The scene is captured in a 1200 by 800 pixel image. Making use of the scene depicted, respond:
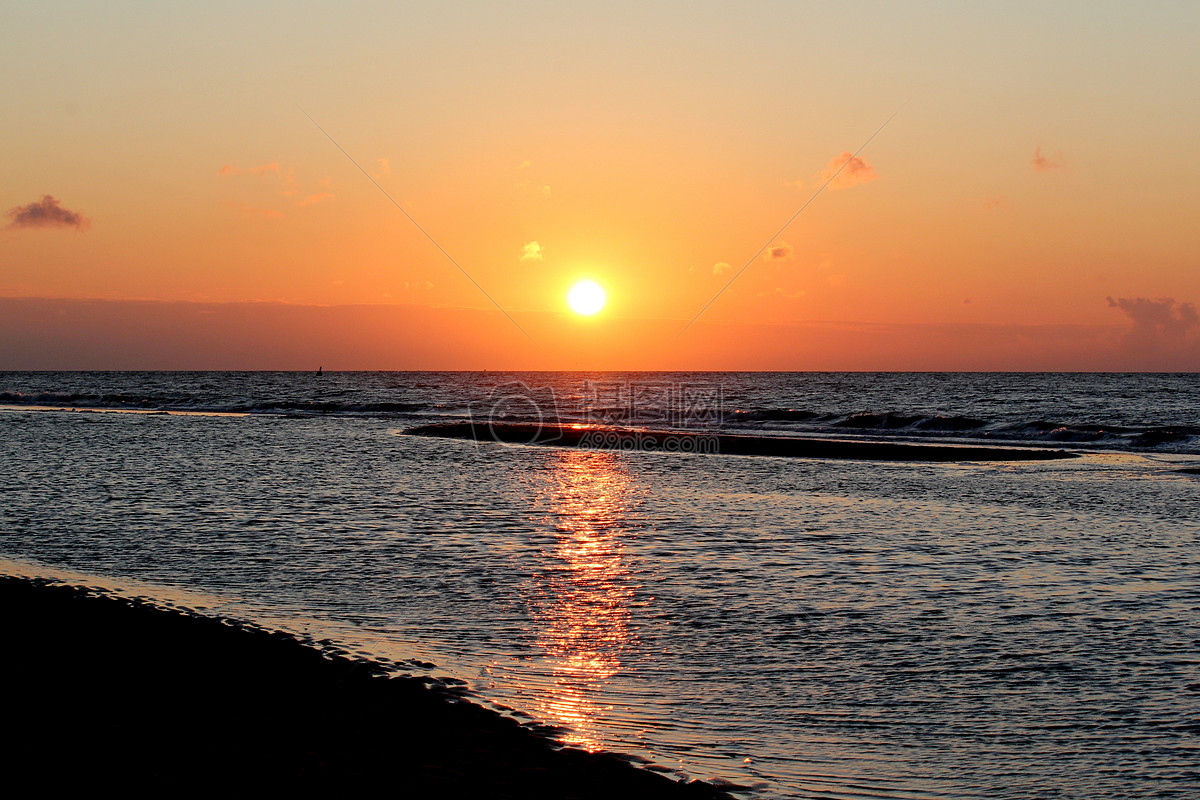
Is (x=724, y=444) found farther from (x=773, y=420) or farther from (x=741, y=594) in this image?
(x=741, y=594)

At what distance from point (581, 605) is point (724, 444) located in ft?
94.2

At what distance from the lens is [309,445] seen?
36.9m

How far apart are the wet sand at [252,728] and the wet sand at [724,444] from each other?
27.9 meters

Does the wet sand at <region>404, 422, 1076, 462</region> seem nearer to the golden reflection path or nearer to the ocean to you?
the ocean

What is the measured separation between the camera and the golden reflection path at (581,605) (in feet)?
25.8

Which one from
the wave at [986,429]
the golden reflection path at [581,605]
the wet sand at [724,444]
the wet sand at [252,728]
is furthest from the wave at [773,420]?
the wet sand at [252,728]

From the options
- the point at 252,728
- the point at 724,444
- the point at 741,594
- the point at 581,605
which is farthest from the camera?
the point at 724,444

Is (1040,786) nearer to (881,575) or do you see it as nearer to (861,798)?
(861,798)

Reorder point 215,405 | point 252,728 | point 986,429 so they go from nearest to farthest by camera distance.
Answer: point 252,728 < point 986,429 < point 215,405

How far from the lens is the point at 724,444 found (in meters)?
39.4

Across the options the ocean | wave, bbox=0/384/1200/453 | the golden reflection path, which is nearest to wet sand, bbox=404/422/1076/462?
wave, bbox=0/384/1200/453

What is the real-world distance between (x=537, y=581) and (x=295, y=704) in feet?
17.5

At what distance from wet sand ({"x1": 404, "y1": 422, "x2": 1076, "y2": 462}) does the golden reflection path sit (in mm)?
16268

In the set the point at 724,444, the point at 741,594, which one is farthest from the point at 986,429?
the point at 741,594
